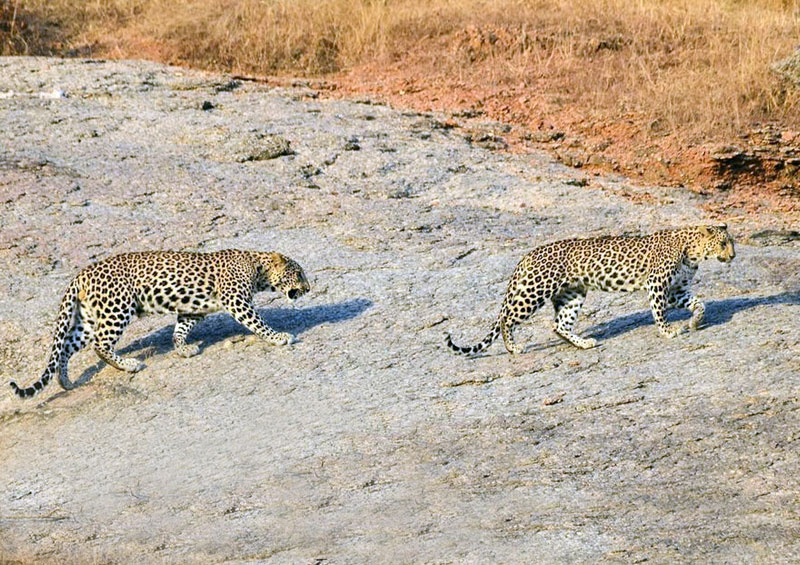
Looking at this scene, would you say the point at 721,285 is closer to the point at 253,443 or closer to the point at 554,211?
the point at 554,211

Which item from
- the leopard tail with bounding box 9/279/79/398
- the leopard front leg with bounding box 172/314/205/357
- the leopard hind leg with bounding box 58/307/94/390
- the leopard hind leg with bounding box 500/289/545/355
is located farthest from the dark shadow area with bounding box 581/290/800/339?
the leopard tail with bounding box 9/279/79/398

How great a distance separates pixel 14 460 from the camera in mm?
10008

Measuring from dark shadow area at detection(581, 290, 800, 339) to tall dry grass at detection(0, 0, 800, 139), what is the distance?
6.78 m

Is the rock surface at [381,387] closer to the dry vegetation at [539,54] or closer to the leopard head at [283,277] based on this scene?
the leopard head at [283,277]

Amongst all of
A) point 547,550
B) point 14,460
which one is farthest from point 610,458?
point 14,460

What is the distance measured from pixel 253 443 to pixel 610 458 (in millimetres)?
2498

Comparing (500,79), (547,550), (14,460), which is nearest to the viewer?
(547,550)

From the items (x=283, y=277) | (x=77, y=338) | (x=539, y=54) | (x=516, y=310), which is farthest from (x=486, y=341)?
(x=539, y=54)

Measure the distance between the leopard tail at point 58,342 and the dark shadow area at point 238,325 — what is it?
0.42 metres

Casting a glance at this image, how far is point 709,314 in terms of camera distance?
11.2 metres

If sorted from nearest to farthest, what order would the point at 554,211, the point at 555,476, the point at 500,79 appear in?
the point at 555,476 → the point at 554,211 → the point at 500,79

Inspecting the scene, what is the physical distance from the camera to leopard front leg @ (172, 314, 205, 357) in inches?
450

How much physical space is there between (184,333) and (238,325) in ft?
2.56

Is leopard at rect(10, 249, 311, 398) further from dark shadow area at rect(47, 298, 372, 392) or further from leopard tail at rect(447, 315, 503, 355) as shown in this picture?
leopard tail at rect(447, 315, 503, 355)
